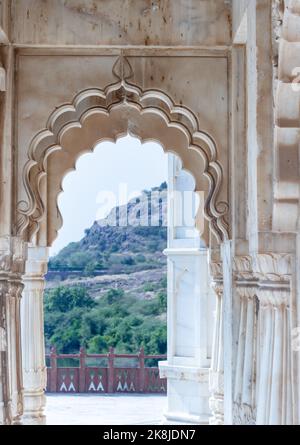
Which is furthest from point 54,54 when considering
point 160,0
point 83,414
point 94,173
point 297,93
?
point 94,173

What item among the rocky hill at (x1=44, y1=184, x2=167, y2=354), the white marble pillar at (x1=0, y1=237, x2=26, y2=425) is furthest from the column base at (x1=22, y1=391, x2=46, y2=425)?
the rocky hill at (x1=44, y1=184, x2=167, y2=354)

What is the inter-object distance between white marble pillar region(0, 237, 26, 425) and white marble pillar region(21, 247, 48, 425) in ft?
9.12

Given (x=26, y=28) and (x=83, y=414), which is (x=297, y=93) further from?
(x=83, y=414)

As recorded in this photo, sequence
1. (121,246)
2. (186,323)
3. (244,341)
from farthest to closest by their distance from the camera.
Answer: (121,246) → (186,323) → (244,341)

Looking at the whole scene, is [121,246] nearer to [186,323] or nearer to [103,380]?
[103,380]

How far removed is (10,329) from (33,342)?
3.44 meters

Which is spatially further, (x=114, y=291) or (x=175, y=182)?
(x=114, y=291)

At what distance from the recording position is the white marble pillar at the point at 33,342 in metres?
12.0

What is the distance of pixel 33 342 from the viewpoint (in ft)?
40.2

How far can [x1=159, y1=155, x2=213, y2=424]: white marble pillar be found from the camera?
13.7m

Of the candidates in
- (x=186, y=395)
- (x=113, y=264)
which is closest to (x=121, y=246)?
(x=113, y=264)

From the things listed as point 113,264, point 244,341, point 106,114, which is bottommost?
point 244,341

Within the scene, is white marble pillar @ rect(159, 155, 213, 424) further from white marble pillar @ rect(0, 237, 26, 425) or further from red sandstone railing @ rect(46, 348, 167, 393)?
red sandstone railing @ rect(46, 348, 167, 393)

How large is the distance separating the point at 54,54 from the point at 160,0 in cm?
105
